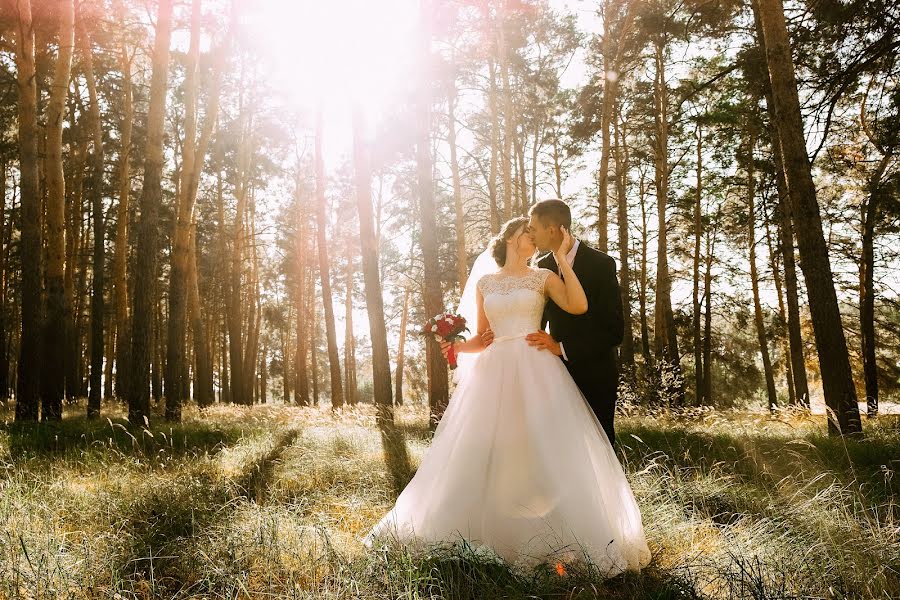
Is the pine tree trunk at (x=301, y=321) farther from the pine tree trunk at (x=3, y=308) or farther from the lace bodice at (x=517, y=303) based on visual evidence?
the lace bodice at (x=517, y=303)

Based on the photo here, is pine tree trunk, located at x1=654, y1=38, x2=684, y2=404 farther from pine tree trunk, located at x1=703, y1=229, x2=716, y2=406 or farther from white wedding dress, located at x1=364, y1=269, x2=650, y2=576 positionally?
white wedding dress, located at x1=364, y1=269, x2=650, y2=576

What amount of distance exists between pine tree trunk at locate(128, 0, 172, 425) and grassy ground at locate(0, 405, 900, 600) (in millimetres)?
2756

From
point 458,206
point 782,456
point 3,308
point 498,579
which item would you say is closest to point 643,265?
point 458,206

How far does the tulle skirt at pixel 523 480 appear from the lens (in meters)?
3.32

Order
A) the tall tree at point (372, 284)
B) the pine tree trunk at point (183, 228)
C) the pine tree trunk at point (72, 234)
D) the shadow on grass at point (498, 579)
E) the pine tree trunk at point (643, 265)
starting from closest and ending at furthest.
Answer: the shadow on grass at point (498, 579) → the tall tree at point (372, 284) → the pine tree trunk at point (183, 228) → the pine tree trunk at point (72, 234) → the pine tree trunk at point (643, 265)

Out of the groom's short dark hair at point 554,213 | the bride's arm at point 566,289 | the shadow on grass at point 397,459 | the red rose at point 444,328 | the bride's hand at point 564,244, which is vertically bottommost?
the shadow on grass at point 397,459

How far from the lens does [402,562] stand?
122 inches

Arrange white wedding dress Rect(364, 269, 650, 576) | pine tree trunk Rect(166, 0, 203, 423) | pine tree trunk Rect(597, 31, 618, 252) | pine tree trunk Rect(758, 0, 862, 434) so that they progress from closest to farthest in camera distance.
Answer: white wedding dress Rect(364, 269, 650, 576) → pine tree trunk Rect(758, 0, 862, 434) → pine tree trunk Rect(166, 0, 203, 423) → pine tree trunk Rect(597, 31, 618, 252)

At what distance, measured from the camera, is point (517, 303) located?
401cm

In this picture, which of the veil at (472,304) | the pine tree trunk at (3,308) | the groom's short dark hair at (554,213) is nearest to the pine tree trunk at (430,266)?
the veil at (472,304)

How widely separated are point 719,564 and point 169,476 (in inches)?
180

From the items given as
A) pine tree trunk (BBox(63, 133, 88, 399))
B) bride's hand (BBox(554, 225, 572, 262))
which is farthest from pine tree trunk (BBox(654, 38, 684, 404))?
pine tree trunk (BBox(63, 133, 88, 399))

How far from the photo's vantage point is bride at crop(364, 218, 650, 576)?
11.0ft

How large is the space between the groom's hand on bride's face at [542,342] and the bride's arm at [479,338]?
1.17 feet
